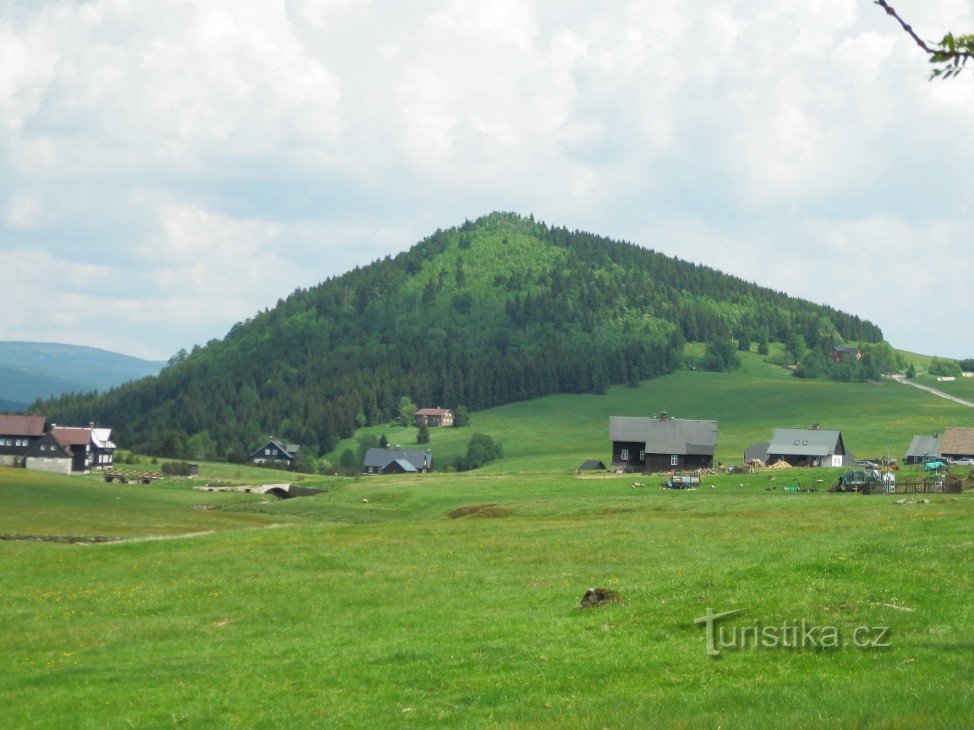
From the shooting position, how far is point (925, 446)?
129 metres

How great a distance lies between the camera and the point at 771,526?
47.2 meters

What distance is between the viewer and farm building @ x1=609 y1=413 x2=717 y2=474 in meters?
128

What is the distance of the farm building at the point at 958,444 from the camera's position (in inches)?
4796

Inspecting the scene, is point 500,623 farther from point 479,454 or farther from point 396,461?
point 396,461

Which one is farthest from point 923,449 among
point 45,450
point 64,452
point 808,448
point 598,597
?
point 45,450

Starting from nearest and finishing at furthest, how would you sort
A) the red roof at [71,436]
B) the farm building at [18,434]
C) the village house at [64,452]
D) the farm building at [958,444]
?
the farm building at [958,444] → the village house at [64,452] → the farm building at [18,434] → the red roof at [71,436]

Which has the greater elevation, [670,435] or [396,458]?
[670,435]

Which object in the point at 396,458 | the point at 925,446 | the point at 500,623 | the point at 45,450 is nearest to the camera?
the point at 500,623

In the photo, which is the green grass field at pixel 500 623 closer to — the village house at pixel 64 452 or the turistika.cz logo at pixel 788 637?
the turistika.cz logo at pixel 788 637

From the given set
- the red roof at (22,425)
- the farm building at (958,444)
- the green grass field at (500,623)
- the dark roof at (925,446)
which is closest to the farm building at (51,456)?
the red roof at (22,425)

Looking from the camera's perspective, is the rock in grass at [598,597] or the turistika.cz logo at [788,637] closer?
the turistika.cz logo at [788,637]

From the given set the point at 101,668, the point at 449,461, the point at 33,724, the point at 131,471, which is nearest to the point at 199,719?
the point at 33,724

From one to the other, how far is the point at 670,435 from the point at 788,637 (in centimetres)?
10682

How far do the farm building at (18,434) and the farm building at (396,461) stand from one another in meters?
56.4
